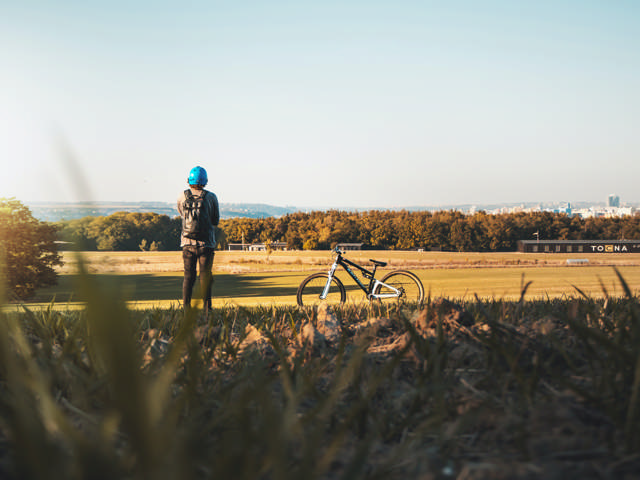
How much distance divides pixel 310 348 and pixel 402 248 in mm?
93635

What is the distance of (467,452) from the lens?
1.32m

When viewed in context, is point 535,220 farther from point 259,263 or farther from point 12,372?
point 12,372

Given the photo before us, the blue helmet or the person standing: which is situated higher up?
the blue helmet

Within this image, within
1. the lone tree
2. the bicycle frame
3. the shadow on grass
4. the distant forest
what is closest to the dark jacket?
the bicycle frame

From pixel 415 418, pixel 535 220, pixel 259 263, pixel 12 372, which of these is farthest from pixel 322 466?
pixel 535 220

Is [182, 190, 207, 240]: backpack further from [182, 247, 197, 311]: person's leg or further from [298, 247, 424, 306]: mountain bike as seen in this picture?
[298, 247, 424, 306]: mountain bike

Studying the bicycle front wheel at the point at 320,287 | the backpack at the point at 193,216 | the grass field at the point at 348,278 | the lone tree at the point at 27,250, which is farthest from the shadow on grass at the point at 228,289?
the backpack at the point at 193,216

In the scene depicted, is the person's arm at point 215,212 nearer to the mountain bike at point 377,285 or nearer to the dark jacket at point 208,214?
the dark jacket at point 208,214

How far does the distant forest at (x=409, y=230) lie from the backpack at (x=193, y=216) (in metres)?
83.5

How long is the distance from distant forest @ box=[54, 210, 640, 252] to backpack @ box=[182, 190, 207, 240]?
8355cm

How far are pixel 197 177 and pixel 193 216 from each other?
1.81 ft

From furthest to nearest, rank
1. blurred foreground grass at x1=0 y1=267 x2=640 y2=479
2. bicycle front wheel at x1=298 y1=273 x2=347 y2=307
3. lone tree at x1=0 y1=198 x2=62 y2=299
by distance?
lone tree at x1=0 y1=198 x2=62 y2=299 → bicycle front wheel at x1=298 y1=273 x2=347 y2=307 → blurred foreground grass at x1=0 y1=267 x2=640 y2=479

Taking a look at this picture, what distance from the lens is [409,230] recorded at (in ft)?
306

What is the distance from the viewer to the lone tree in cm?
2555
